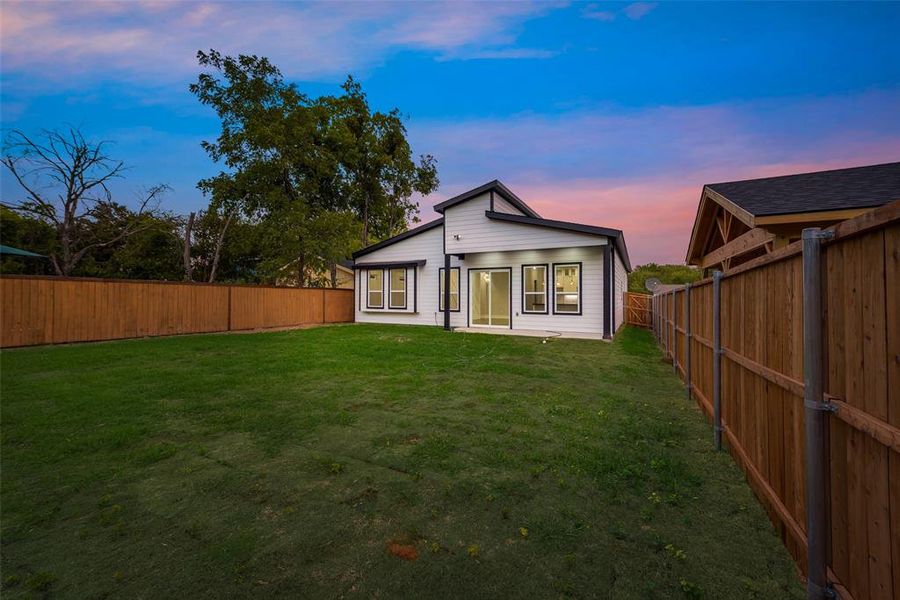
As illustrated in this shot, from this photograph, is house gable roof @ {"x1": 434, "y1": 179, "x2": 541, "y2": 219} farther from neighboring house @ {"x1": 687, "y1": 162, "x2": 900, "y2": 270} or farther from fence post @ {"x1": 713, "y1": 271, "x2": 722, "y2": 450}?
fence post @ {"x1": 713, "y1": 271, "x2": 722, "y2": 450}

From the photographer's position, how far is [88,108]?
53.4 ft

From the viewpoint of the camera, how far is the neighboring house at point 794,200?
5.81 m

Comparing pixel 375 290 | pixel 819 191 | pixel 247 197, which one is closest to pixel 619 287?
pixel 819 191

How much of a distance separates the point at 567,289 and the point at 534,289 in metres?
1.28

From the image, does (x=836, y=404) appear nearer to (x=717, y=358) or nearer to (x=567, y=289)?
(x=717, y=358)

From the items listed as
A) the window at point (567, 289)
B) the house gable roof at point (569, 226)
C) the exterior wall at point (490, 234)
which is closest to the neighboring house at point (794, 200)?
the house gable roof at point (569, 226)

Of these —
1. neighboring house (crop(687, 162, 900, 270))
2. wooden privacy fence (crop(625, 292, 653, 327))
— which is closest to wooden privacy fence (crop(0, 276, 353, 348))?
neighboring house (crop(687, 162, 900, 270))

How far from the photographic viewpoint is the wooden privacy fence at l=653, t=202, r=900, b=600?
1.28 metres

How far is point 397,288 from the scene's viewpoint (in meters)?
17.6

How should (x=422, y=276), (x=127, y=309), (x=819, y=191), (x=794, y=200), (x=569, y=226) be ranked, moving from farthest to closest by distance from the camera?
(x=422, y=276) < (x=569, y=226) < (x=127, y=309) < (x=819, y=191) < (x=794, y=200)

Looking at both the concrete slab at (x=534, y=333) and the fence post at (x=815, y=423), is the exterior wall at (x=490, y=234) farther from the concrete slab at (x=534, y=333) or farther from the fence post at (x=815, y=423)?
the fence post at (x=815, y=423)

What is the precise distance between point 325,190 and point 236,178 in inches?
204

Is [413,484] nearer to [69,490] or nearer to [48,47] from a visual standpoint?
[69,490]

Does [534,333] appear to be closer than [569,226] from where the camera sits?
No
